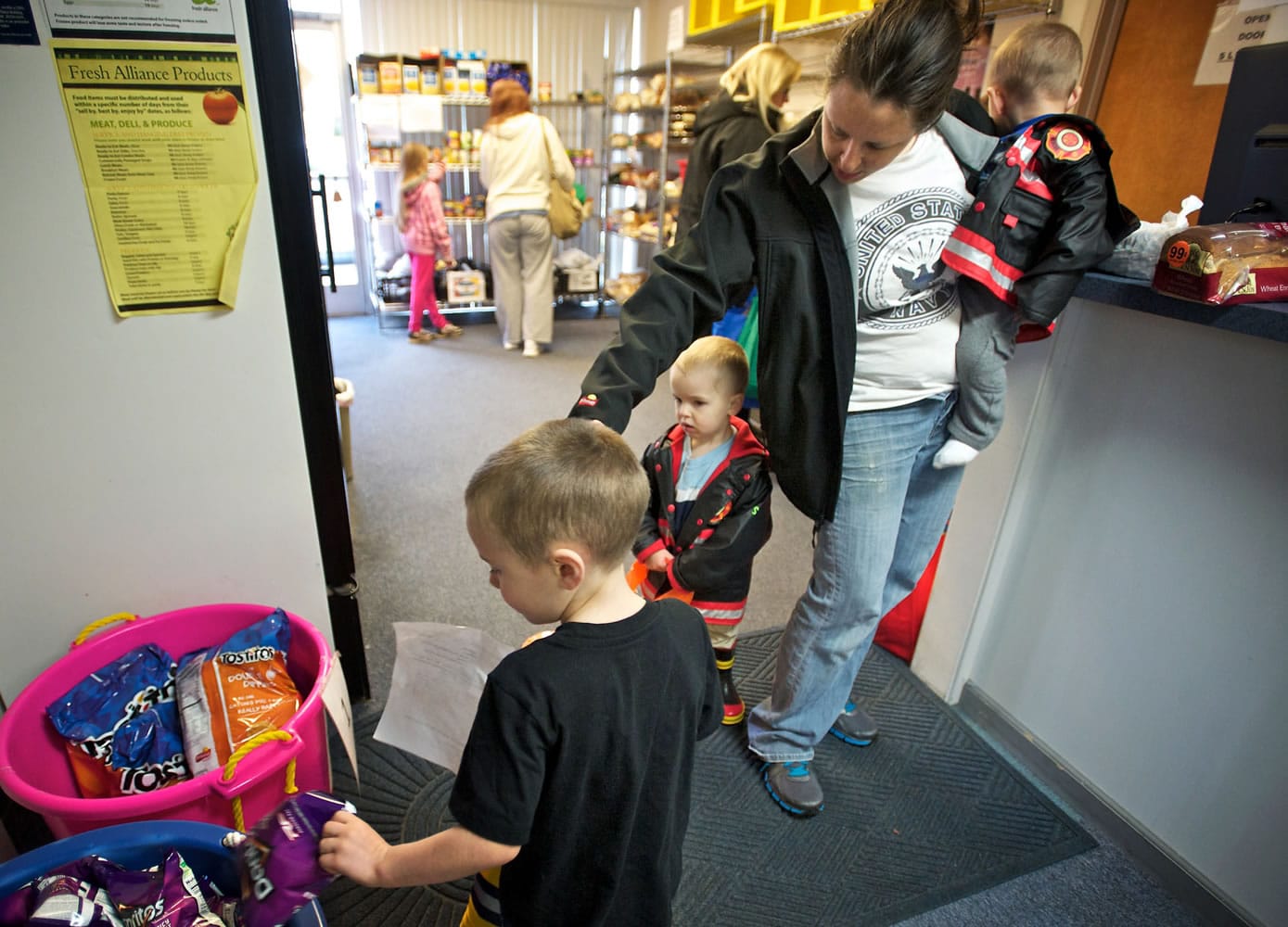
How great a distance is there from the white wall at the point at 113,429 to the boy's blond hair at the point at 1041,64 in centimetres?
132

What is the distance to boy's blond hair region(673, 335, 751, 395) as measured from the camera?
1.54m

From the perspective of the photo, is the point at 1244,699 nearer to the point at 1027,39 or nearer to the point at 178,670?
the point at 1027,39

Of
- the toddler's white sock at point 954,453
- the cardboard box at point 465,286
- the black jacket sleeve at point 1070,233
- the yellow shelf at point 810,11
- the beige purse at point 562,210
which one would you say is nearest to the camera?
the black jacket sleeve at point 1070,233

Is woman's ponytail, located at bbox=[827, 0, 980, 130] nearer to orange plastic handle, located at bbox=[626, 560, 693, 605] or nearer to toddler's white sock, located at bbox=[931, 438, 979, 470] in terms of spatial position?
toddler's white sock, located at bbox=[931, 438, 979, 470]

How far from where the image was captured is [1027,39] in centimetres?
142

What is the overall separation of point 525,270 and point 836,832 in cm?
411

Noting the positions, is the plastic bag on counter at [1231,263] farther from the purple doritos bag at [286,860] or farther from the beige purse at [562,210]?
the beige purse at [562,210]

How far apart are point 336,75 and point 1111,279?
5.56 metres

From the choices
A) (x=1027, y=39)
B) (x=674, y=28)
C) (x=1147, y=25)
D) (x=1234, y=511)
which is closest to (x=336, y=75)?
(x=674, y=28)

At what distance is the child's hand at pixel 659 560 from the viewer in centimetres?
163

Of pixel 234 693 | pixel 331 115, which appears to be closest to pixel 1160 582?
pixel 234 693

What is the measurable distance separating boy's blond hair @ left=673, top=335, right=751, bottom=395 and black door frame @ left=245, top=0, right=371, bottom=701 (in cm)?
69

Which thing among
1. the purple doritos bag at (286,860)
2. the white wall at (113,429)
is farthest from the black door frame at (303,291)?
the purple doritos bag at (286,860)

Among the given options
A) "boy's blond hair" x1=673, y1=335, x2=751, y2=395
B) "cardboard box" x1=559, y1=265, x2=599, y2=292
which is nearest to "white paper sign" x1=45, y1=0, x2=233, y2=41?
"boy's blond hair" x1=673, y1=335, x2=751, y2=395
